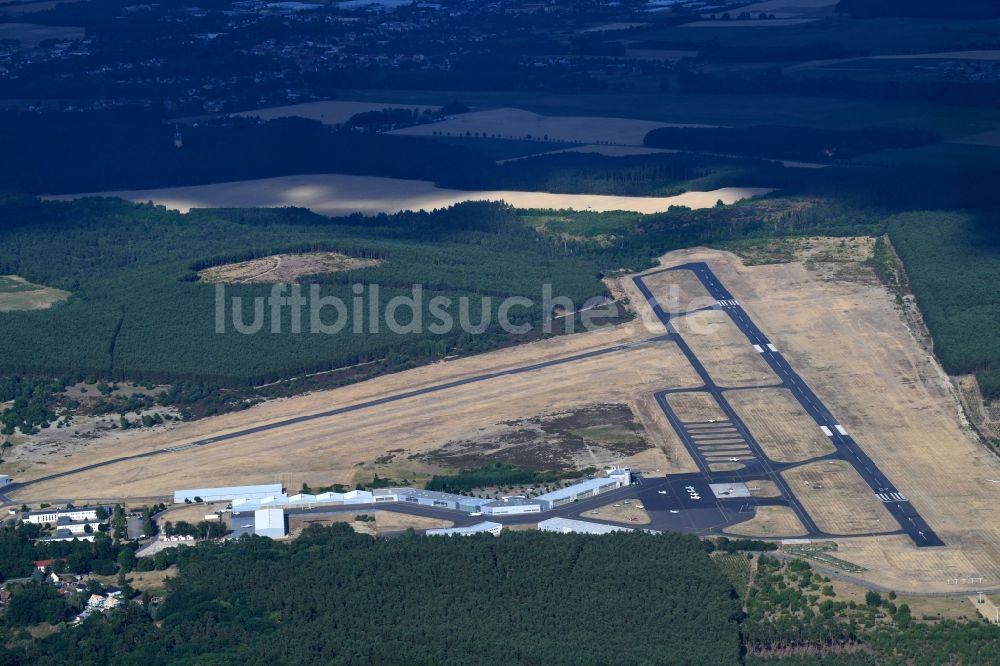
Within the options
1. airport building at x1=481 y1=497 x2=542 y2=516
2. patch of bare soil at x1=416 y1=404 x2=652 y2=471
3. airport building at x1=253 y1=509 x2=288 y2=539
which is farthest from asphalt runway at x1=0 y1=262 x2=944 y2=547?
patch of bare soil at x1=416 y1=404 x2=652 y2=471

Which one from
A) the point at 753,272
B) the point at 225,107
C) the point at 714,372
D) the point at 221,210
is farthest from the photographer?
the point at 225,107

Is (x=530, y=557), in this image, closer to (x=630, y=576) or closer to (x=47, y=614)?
(x=630, y=576)

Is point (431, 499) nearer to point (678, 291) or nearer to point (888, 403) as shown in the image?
point (888, 403)

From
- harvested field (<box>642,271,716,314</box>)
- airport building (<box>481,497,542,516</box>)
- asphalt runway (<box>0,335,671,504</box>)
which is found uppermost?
airport building (<box>481,497,542,516</box>)

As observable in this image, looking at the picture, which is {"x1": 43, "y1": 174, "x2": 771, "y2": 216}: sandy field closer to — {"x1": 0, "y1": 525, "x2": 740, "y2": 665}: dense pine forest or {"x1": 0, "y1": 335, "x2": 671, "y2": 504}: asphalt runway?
{"x1": 0, "y1": 335, "x2": 671, "y2": 504}: asphalt runway

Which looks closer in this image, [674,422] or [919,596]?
[919,596]

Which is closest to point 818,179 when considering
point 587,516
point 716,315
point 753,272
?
point 753,272

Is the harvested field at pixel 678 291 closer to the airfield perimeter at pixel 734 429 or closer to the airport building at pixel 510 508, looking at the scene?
the airfield perimeter at pixel 734 429
